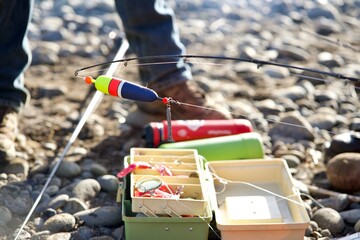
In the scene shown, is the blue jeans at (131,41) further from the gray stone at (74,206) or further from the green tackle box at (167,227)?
the green tackle box at (167,227)

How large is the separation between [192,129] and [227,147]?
7.7 inches

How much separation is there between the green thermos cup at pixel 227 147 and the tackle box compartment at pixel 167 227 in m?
0.59

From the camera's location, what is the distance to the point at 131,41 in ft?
9.93

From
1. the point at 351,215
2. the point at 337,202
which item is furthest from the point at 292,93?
the point at 351,215

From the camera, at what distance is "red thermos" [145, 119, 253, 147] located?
2670 mm

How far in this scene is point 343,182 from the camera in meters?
2.50

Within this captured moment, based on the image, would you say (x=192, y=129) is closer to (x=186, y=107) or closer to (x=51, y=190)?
(x=186, y=107)

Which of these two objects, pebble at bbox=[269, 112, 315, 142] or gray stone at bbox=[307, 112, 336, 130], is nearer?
pebble at bbox=[269, 112, 315, 142]

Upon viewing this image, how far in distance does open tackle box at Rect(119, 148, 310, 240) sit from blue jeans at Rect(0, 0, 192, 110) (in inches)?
25.8

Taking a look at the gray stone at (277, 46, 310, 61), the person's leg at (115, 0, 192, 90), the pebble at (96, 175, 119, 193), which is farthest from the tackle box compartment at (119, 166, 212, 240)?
the gray stone at (277, 46, 310, 61)

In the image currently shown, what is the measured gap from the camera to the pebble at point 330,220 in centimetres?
223

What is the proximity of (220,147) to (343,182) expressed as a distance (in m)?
0.48

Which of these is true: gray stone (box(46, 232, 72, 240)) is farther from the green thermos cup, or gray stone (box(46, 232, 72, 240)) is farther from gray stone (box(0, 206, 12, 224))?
the green thermos cup

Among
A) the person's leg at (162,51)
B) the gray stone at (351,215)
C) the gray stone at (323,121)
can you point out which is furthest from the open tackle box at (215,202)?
the gray stone at (323,121)
